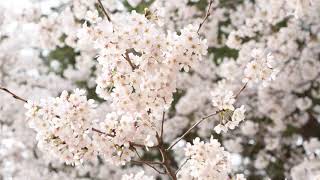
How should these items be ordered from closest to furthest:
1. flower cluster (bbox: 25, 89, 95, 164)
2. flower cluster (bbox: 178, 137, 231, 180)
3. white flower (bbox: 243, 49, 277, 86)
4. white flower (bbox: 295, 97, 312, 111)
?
flower cluster (bbox: 25, 89, 95, 164), flower cluster (bbox: 178, 137, 231, 180), white flower (bbox: 243, 49, 277, 86), white flower (bbox: 295, 97, 312, 111)

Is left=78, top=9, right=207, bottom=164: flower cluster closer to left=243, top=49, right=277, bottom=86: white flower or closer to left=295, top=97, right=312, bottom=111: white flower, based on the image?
left=243, top=49, right=277, bottom=86: white flower

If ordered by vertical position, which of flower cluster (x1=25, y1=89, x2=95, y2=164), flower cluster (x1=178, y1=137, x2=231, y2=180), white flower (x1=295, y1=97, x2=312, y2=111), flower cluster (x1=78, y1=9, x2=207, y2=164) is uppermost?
white flower (x1=295, y1=97, x2=312, y2=111)

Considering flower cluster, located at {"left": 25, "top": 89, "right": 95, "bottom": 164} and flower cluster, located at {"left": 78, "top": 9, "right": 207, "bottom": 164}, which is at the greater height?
flower cluster, located at {"left": 78, "top": 9, "right": 207, "bottom": 164}

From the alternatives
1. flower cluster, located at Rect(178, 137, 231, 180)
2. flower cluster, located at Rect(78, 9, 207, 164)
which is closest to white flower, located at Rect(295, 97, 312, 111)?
flower cluster, located at Rect(178, 137, 231, 180)

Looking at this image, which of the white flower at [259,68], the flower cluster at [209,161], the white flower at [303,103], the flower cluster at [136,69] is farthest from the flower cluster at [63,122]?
the white flower at [303,103]

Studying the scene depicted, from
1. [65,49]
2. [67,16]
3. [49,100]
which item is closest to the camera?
[49,100]

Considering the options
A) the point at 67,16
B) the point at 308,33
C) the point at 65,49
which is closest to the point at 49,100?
the point at 67,16

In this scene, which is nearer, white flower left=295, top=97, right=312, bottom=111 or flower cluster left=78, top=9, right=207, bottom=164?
flower cluster left=78, top=9, right=207, bottom=164

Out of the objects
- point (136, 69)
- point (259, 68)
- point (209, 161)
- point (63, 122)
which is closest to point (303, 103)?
point (259, 68)

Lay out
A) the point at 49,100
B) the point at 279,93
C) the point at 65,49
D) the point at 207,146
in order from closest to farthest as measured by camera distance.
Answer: the point at 49,100
the point at 207,146
the point at 279,93
the point at 65,49

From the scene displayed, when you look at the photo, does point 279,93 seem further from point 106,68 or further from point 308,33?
point 106,68
